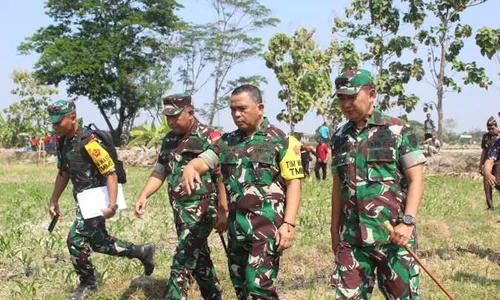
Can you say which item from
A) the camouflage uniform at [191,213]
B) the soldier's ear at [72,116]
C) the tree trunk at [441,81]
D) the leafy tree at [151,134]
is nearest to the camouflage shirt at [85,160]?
the soldier's ear at [72,116]

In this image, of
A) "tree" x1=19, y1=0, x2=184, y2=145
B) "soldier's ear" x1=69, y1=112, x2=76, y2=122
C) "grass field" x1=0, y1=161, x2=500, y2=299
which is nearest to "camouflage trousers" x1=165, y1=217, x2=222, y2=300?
"grass field" x1=0, y1=161, x2=500, y2=299

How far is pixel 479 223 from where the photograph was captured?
957cm

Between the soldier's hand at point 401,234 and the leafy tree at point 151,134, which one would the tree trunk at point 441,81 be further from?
the soldier's hand at point 401,234

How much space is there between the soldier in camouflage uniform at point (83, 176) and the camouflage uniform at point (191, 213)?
66cm

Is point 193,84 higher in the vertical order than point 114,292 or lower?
higher

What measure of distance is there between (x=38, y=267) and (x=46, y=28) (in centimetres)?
3522

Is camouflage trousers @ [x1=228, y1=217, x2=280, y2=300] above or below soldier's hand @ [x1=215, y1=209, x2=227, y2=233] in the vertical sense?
below

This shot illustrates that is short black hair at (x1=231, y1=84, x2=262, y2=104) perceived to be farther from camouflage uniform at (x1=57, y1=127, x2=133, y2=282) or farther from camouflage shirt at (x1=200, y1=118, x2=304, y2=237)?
camouflage uniform at (x1=57, y1=127, x2=133, y2=282)

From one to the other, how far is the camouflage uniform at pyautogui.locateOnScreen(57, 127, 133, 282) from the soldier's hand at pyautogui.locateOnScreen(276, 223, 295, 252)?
1949mm

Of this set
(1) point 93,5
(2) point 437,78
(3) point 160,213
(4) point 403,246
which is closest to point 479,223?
(3) point 160,213

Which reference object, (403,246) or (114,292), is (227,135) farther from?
(114,292)

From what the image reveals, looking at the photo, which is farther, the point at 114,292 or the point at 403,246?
the point at 114,292

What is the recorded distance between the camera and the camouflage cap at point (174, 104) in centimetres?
477

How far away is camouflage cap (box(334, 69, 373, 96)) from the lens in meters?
3.61
